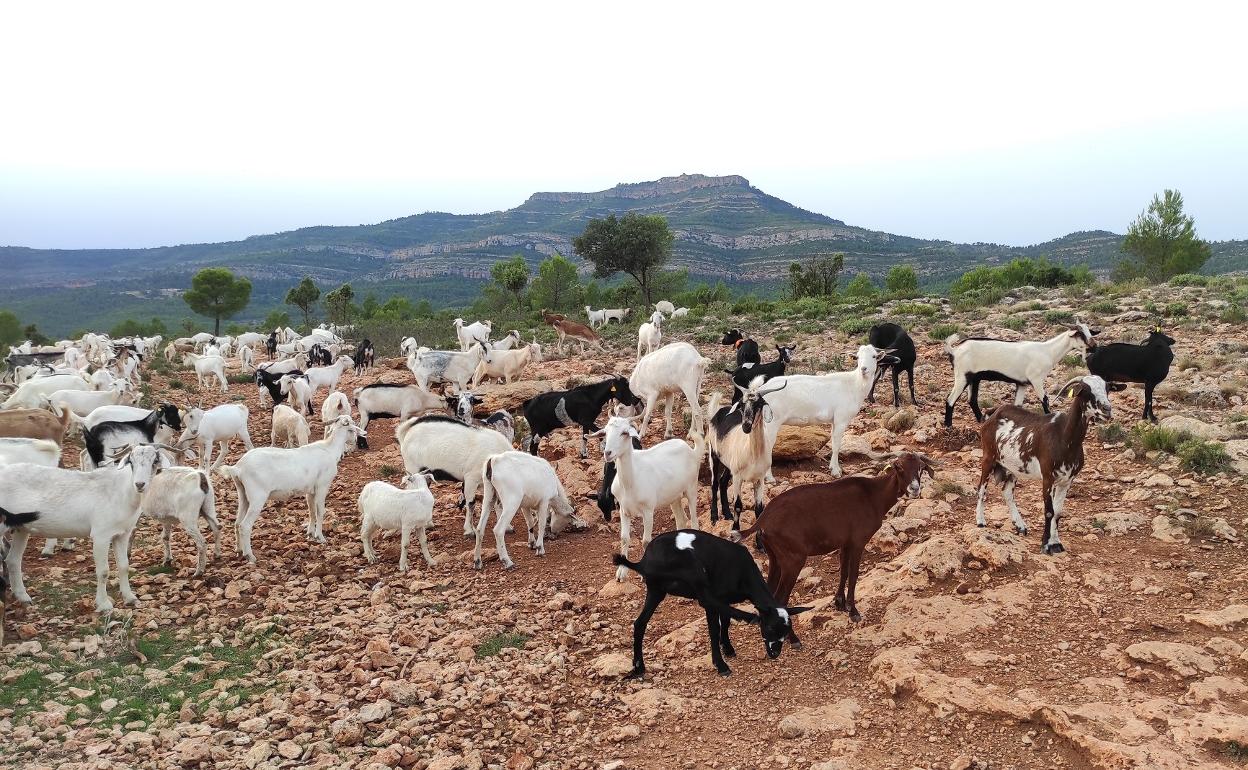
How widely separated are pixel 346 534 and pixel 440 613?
9.73ft

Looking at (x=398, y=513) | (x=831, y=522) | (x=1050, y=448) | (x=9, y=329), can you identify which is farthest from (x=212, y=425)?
(x=9, y=329)

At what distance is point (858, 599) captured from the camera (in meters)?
6.79

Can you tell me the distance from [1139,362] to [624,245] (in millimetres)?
32500

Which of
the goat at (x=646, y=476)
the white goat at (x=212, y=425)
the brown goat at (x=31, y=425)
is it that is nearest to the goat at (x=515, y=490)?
the goat at (x=646, y=476)

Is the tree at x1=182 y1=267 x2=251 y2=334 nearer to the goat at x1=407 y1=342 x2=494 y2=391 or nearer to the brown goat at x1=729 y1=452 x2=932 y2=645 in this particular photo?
the goat at x1=407 y1=342 x2=494 y2=391

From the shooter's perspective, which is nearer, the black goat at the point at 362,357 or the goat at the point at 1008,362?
the goat at the point at 1008,362

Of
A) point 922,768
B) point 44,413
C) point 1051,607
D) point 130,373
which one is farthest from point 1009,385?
point 130,373

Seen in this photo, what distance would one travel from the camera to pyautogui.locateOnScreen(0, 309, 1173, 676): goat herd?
6.34 m

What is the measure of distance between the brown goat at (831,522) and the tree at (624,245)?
35.0 meters

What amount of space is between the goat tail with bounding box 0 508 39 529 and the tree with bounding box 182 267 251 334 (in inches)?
2143

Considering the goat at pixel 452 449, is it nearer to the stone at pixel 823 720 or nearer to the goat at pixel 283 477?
the goat at pixel 283 477

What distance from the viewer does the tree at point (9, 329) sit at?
41.6m

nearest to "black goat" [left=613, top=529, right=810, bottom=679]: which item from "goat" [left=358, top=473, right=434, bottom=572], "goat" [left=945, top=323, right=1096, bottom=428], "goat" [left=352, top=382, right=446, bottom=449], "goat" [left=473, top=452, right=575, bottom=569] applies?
"goat" [left=473, top=452, right=575, bottom=569]

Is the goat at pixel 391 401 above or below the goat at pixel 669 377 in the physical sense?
below
